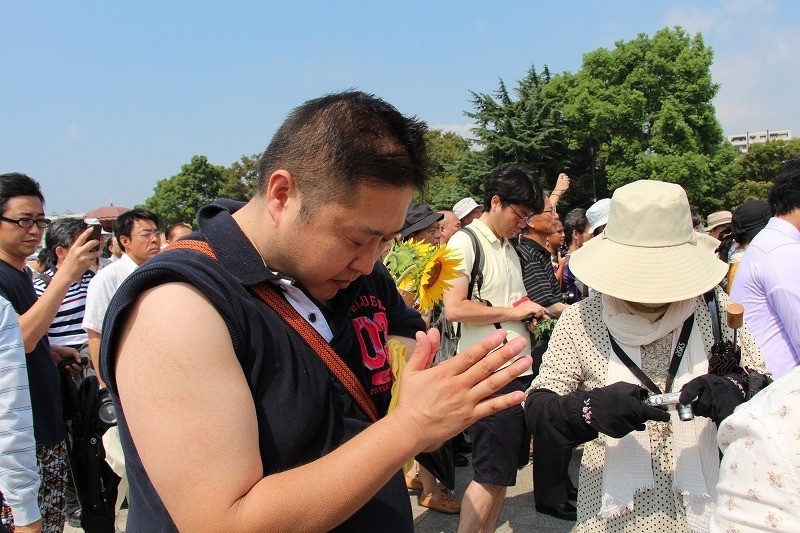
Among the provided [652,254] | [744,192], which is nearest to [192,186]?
[744,192]

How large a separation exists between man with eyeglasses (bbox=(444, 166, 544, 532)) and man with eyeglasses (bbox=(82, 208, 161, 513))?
6.12ft

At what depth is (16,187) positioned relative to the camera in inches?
136

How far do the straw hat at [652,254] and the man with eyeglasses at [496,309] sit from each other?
1385 millimetres

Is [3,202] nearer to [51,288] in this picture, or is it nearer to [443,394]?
[51,288]

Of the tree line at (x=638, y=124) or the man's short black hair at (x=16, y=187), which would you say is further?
the tree line at (x=638, y=124)

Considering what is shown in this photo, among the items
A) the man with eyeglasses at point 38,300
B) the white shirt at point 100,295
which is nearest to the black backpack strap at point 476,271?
the man with eyeglasses at point 38,300

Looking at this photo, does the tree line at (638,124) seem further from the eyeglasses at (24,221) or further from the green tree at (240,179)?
the eyeglasses at (24,221)

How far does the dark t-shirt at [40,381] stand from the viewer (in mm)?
3232

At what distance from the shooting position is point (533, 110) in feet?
111

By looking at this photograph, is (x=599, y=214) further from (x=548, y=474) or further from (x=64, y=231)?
(x=64, y=231)

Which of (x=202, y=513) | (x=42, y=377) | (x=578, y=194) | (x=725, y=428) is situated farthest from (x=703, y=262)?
(x=578, y=194)

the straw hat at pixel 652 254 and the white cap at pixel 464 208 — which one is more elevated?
Answer: the straw hat at pixel 652 254

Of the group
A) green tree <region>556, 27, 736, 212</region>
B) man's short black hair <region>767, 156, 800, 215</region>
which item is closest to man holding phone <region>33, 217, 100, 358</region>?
man's short black hair <region>767, 156, 800, 215</region>

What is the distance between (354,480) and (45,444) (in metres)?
2.85
